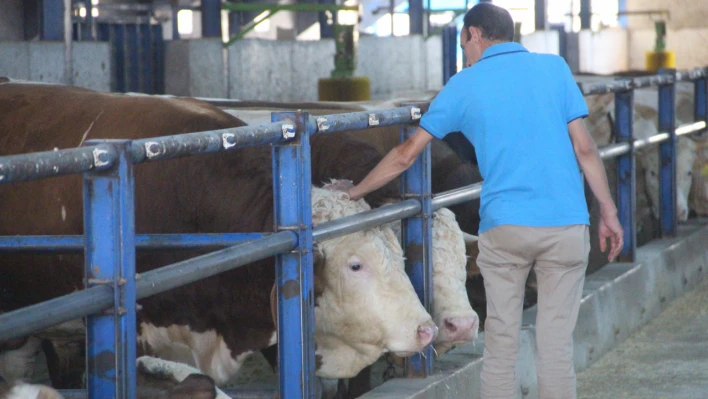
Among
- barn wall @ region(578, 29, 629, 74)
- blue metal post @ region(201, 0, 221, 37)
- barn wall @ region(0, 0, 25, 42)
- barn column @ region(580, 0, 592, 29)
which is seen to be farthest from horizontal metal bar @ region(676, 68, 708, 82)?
barn column @ region(580, 0, 592, 29)

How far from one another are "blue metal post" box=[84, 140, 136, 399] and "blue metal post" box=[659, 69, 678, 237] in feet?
19.0

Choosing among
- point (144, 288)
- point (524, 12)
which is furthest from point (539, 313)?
point (524, 12)

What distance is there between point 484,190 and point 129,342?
1627 mm

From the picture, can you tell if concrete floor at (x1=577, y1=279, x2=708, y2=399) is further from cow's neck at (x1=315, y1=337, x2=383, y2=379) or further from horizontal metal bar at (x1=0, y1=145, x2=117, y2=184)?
horizontal metal bar at (x1=0, y1=145, x2=117, y2=184)

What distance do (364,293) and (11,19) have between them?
32.9 ft

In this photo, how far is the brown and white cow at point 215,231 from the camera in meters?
3.81

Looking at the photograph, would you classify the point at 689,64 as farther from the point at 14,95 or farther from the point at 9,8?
the point at 14,95

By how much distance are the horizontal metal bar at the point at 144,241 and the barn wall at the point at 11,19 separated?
10.00 metres

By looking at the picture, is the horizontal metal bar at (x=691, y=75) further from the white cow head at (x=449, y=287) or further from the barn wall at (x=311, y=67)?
the barn wall at (x=311, y=67)

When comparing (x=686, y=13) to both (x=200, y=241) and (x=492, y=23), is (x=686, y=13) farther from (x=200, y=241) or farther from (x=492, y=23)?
(x=200, y=241)

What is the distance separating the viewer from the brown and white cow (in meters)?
3.81

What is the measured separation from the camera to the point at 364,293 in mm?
3789

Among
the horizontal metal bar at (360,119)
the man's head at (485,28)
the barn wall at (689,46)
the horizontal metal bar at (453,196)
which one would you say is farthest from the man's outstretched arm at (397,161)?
the barn wall at (689,46)

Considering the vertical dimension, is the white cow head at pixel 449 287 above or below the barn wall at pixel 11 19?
below
